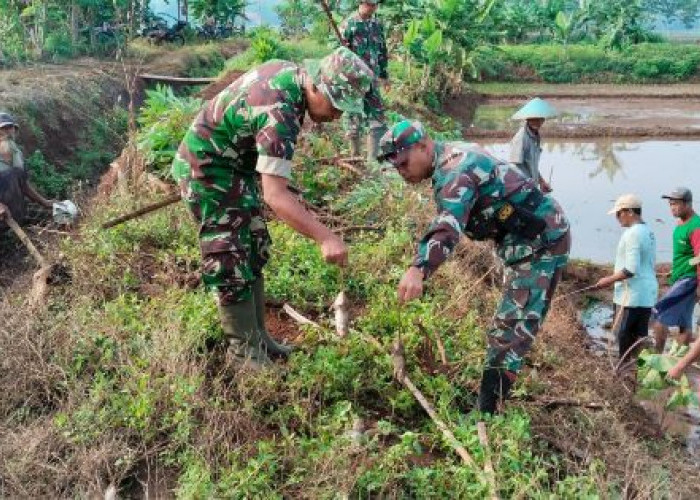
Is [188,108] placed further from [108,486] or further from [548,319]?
[108,486]

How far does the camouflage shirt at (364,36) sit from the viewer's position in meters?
7.94

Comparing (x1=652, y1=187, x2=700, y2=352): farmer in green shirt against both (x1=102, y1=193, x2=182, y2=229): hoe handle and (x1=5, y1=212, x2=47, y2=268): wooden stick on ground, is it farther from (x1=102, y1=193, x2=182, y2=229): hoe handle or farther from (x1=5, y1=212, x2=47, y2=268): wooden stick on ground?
(x1=5, y1=212, x2=47, y2=268): wooden stick on ground

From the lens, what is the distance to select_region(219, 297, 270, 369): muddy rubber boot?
3.71 m

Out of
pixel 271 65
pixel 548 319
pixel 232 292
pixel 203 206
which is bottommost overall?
pixel 548 319

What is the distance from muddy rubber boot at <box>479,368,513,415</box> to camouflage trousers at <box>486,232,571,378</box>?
0.03m

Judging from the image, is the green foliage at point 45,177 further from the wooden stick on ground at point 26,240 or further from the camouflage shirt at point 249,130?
the camouflage shirt at point 249,130

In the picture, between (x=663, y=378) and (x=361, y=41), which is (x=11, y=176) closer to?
(x=361, y=41)

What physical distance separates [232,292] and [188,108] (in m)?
3.85

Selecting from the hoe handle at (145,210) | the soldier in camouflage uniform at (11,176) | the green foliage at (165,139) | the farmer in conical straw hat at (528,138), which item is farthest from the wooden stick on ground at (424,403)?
the soldier in camouflage uniform at (11,176)

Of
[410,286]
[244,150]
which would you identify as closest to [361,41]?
[244,150]

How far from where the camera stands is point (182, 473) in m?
3.11

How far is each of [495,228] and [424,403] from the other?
897mm

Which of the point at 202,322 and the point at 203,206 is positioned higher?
the point at 203,206

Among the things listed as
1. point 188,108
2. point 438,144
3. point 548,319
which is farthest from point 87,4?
point 438,144
